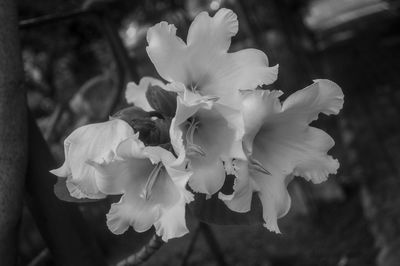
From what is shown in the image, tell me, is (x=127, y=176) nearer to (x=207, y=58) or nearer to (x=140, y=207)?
(x=140, y=207)

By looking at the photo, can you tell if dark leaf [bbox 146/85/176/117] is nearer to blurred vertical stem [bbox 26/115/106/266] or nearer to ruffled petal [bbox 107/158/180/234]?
ruffled petal [bbox 107/158/180/234]

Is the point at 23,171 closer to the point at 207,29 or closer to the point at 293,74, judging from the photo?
the point at 207,29

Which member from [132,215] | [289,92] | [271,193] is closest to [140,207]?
[132,215]

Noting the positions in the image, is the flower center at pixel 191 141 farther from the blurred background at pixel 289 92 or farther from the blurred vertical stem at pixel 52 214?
the blurred background at pixel 289 92

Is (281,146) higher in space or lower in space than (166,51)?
lower

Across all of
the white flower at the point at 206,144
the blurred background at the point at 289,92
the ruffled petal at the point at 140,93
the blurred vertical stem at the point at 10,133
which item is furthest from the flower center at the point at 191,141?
the blurred background at the point at 289,92

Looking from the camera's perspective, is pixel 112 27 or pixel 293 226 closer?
pixel 112 27

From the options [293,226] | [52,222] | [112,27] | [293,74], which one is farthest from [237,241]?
[52,222]
